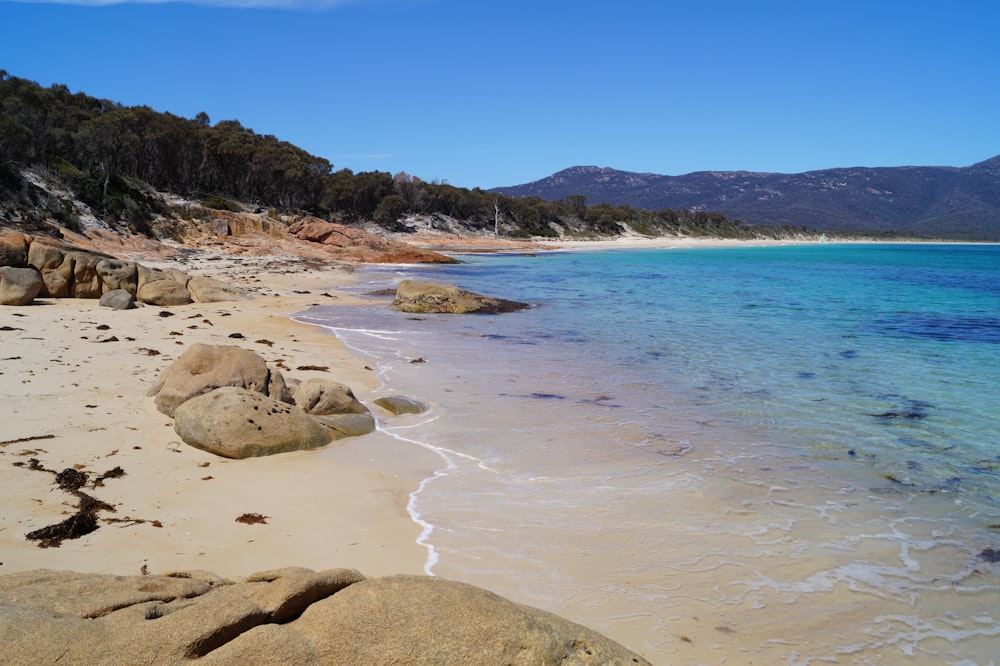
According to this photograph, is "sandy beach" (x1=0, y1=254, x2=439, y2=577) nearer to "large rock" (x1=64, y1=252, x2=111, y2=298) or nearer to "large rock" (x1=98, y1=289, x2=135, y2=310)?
"large rock" (x1=98, y1=289, x2=135, y2=310)

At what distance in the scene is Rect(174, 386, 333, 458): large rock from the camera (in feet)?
20.6

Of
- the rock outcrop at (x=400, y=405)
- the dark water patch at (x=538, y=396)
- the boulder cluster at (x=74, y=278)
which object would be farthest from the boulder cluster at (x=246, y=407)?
the boulder cluster at (x=74, y=278)

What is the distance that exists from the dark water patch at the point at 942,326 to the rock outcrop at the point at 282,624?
16.6 metres

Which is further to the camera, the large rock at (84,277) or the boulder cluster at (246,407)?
the large rock at (84,277)

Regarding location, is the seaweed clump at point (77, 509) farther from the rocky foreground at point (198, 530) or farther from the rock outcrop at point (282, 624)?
the rock outcrop at point (282, 624)

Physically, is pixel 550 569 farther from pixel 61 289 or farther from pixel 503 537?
pixel 61 289

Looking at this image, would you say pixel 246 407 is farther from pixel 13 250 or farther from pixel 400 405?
pixel 13 250

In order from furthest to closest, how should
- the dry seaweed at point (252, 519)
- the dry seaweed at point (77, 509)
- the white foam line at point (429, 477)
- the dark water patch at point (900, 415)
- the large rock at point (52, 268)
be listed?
1. the large rock at point (52, 268)
2. the dark water patch at point (900, 415)
3. the dry seaweed at point (252, 519)
4. the white foam line at point (429, 477)
5. the dry seaweed at point (77, 509)

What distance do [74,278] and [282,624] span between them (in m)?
15.1

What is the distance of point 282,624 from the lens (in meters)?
2.49

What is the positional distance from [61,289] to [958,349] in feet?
62.8

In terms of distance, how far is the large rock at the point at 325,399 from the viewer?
7617 millimetres

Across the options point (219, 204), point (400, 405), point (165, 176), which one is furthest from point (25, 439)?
point (165, 176)

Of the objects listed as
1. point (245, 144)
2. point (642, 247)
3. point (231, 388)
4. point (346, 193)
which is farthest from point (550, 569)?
point (642, 247)
